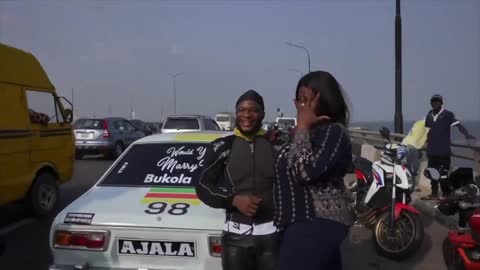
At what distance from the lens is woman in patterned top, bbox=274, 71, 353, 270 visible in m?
2.18

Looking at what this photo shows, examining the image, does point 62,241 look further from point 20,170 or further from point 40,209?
point 40,209

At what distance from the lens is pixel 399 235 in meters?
5.67

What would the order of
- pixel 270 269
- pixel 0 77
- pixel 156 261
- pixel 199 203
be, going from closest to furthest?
pixel 270 269
pixel 156 261
pixel 199 203
pixel 0 77

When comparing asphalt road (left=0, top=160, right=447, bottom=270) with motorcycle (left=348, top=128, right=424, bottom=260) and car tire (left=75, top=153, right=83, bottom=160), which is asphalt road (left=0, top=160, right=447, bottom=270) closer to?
motorcycle (left=348, top=128, right=424, bottom=260)

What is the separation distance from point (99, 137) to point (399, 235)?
50.1 feet

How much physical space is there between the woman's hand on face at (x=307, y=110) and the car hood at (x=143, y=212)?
1.39 metres

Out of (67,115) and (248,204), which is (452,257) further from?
(67,115)

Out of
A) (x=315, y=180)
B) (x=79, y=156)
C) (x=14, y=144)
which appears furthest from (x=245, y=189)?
(x=79, y=156)

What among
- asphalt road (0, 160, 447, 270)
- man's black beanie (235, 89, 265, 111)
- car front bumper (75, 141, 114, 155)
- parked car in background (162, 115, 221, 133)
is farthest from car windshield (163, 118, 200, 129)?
man's black beanie (235, 89, 265, 111)

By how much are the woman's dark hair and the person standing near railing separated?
6963 millimetres

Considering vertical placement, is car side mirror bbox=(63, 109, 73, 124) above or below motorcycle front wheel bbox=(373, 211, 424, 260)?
above

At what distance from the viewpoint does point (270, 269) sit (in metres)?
2.87

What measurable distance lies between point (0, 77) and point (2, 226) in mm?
2193

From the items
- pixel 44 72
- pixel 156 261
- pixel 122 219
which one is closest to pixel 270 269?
pixel 156 261
